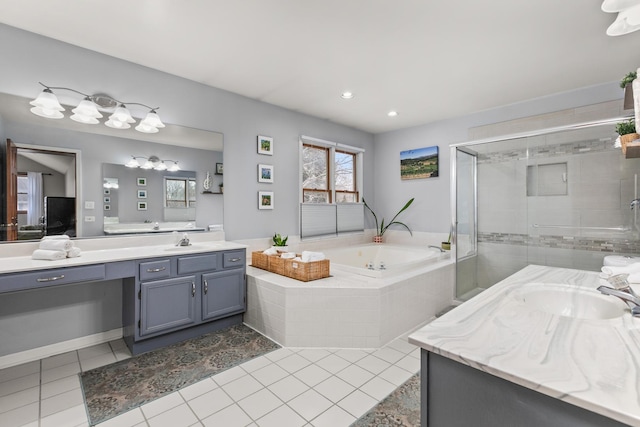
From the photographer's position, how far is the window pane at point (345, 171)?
4.81m

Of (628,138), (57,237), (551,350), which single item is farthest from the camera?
(57,237)

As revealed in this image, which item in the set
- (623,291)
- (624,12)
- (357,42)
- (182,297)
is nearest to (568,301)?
(623,291)

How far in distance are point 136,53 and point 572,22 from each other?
136 inches

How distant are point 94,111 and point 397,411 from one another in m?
3.21

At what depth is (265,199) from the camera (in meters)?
3.72

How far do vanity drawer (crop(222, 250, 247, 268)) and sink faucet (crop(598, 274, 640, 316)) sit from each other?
263 cm

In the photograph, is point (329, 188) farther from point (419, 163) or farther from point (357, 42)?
point (357, 42)

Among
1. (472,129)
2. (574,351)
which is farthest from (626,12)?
(472,129)

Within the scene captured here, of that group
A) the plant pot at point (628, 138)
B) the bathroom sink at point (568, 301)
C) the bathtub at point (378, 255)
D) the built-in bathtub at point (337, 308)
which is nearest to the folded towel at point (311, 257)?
the built-in bathtub at point (337, 308)

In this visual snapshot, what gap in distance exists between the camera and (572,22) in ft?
6.98

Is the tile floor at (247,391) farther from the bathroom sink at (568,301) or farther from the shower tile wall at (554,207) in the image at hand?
the shower tile wall at (554,207)

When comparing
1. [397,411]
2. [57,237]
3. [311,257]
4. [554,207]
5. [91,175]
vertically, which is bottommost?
[397,411]

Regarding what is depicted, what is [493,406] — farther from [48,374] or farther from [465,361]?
[48,374]

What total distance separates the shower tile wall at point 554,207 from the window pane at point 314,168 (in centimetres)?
216
